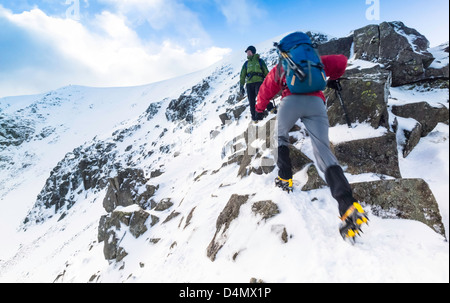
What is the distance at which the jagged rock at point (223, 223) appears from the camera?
433 centimetres

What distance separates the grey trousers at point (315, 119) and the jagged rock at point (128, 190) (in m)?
14.3

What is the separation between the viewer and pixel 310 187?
432 centimetres

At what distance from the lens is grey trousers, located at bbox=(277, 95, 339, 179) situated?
10.1ft

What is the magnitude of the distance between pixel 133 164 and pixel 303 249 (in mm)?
38222

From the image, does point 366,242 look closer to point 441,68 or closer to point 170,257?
point 170,257

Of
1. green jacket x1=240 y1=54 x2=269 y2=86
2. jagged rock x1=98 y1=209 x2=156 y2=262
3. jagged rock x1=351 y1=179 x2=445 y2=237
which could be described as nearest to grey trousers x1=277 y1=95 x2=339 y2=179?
jagged rock x1=351 y1=179 x2=445 y2=237

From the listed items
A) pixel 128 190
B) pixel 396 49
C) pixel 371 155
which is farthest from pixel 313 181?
pixel 128 190

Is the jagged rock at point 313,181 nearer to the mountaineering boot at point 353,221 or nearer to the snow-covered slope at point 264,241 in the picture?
the snow-covered slope at point 264,241

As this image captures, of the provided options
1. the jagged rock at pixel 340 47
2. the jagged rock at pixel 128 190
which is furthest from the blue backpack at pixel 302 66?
the jagged rock at pixel 128 190

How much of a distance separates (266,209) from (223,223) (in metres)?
1.40

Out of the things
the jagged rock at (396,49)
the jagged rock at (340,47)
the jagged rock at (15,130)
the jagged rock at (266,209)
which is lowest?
the jagged rock at (266,209)

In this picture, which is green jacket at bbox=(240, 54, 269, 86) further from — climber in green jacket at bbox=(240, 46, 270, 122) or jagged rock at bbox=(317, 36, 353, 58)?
jagged rock at bbox=(317, 36, 353, 58)

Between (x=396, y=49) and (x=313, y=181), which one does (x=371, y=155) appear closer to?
(x=313, y=181)
